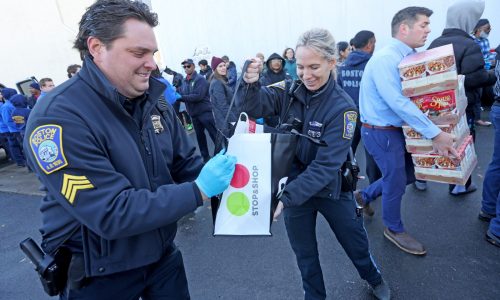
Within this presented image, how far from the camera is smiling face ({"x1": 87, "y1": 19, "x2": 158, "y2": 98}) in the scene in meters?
1.17

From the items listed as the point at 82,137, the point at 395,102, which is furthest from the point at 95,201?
the point at 395,102

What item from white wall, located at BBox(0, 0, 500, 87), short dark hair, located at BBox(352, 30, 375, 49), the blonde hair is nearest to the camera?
the blonde hair

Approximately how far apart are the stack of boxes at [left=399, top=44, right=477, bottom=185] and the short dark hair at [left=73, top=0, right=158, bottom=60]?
1980mm

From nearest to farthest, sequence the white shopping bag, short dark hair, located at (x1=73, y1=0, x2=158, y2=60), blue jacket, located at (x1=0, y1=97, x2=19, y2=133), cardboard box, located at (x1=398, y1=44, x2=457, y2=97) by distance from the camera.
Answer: short dark hair, located at (x1=73, y1=0, x2=158, y2=60) < the white shopping bag < cardboard box, located at (x1=398, y1=44, x2=457, y2=97) < blue jacket, located at (x1=0, y1=97, x2=19, y2=133)

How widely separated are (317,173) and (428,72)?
1.27m

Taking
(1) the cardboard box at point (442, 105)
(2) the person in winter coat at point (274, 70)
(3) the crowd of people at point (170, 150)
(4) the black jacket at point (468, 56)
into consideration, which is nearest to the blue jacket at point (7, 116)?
(2) the person in winter coat at point (274, 70)

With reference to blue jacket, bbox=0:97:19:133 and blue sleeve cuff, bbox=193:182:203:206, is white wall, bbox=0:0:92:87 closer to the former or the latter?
blue jacket, bbox=0:97:19:133

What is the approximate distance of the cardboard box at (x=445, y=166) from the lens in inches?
98.1

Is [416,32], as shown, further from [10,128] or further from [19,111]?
[10,128]

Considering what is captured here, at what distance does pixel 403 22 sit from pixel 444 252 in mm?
2023

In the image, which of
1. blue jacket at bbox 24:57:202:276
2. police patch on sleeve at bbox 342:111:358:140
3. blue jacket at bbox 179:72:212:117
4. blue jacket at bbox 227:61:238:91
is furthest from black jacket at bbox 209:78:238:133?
blue jacket at bbox 227:61:238:91

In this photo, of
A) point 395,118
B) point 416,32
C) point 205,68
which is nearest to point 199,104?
point 205,68

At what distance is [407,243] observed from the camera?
9.18ft

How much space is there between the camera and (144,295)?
1.61 m
